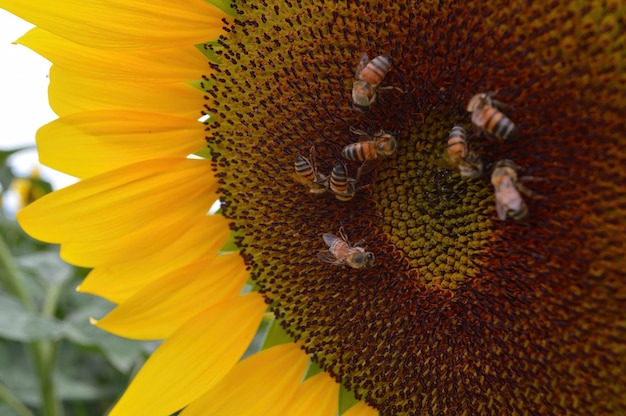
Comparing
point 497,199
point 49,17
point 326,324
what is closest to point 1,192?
point 49,17

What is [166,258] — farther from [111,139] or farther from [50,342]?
[50,342]

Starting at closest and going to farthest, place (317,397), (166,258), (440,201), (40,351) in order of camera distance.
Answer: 1. (440,201)
2. (317,397)
3. (166,258)
4. (40,351)

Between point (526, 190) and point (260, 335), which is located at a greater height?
point (526, 190)

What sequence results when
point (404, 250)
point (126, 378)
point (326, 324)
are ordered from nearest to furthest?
1. point (404, 250)
2. point (326, 324)
3. point (126, 378)

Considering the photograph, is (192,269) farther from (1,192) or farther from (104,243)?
(1,192)

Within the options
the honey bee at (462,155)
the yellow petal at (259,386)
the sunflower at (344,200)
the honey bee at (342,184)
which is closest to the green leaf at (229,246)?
the sunflower at (344,200)

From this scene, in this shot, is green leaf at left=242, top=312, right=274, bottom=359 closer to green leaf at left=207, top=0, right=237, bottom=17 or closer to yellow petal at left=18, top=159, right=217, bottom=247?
yellow petal at left=18, top=159, right=217, bottom=247

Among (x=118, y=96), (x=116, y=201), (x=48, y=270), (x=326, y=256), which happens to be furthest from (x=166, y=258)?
(x=48, y=270)
